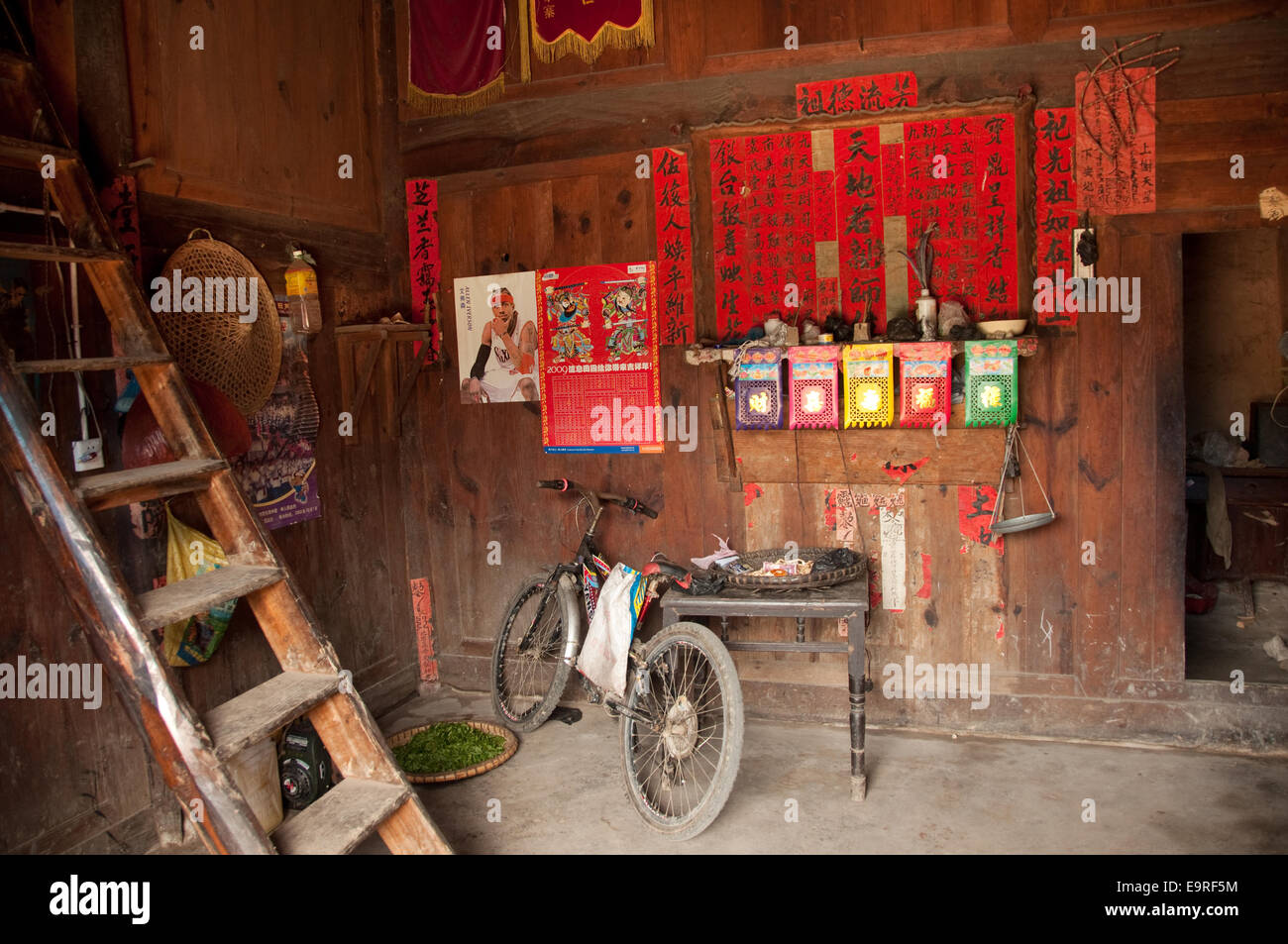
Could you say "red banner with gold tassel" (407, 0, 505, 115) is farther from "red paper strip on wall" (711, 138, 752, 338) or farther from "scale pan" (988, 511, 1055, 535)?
"scale pan" (988, 511, 1055, 535)

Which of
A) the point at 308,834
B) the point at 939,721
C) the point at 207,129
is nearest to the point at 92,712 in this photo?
the point at 308,834

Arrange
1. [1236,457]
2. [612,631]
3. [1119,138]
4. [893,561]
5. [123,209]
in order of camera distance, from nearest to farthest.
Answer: [123,209] < [1119,138] < [612,631] < [893,561] < [1236,457]

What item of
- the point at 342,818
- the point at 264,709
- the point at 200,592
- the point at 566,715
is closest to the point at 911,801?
the point at 566,715

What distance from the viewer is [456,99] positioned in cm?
499

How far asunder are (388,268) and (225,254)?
1303mm

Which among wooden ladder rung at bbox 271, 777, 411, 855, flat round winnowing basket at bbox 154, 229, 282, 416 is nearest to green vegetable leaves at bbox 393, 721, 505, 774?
wooden ladder rung at bbox 271, 777, 411, 855

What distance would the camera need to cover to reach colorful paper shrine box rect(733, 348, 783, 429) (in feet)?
14.4

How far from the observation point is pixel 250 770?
3625 mm

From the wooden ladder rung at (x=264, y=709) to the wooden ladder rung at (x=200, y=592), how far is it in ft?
0.95

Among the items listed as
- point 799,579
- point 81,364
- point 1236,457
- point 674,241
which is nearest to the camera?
point 81,364

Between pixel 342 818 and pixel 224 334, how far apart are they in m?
2.16

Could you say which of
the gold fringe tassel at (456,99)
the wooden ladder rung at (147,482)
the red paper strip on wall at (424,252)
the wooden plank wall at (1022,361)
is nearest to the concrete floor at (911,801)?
the wooden plank wall at (1022,361)

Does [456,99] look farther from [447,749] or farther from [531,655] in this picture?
[447,749]

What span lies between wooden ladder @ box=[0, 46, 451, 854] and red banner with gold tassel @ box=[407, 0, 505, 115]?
7.44ft
